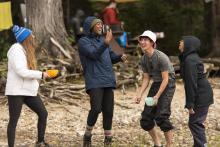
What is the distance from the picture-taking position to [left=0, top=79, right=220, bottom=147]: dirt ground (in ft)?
28.3

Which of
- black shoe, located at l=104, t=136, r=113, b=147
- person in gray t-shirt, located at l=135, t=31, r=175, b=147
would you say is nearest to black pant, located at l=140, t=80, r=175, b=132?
person in gray t-shirt, located at l=135, t=31, r=175, b=147

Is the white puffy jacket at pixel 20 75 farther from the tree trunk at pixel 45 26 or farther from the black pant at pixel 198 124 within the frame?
the tree trunk at pixel 45 26

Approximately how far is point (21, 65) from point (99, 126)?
2769 mm

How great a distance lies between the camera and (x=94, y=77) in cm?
764

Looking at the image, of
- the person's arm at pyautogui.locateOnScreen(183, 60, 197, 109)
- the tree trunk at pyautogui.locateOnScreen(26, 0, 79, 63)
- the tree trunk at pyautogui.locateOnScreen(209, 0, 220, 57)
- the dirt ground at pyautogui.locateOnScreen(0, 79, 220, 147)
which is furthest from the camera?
the tree trunk at pyautogui.locateOnScreen(209, 0, 220, 57)

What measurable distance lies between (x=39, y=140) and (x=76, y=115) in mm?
2457

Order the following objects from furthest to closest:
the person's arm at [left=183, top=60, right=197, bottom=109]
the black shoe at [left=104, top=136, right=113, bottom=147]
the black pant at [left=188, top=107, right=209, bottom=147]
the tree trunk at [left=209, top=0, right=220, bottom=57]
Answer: the tree trunk at [left=209, top=0, right=220, bottom=57]
the black shoe at [left=104, top=136, right=113, bottom=147]
the black pant at [left=188, top=107, right=209, bottom=147]
the person's arm at [left=183, top=60, right=197, bottom=109]

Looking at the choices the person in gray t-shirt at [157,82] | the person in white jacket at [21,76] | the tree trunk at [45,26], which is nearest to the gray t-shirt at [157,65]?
the person in gray t-shirt at [157,82]

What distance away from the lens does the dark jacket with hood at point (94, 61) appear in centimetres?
761

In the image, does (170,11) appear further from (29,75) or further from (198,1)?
(29,75)

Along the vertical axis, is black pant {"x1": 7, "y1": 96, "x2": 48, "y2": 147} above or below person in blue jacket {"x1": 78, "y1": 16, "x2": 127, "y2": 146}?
below

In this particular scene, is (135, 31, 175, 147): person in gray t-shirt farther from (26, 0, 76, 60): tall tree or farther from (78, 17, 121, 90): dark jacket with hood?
(26, 0, 76, 60): tall tree

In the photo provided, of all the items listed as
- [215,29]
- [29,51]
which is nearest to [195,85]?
[29,51]

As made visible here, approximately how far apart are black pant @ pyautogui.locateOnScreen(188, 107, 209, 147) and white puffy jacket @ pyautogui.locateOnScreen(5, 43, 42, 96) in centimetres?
203
